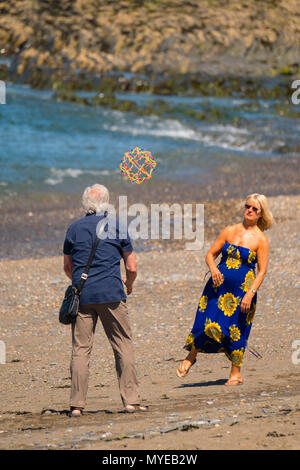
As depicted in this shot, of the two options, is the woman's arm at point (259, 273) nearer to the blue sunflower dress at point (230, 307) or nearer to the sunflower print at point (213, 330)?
the blue sunflower dress at point (230, 307)

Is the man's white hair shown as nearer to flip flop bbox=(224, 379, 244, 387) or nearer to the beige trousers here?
the beige trousers

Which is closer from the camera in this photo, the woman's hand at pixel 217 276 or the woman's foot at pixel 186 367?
the woman's hand at pixel 217 276

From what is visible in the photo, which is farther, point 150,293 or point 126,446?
point 150,293

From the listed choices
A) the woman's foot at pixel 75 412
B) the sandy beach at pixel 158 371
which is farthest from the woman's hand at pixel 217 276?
the woman's foot at pixel 75 412

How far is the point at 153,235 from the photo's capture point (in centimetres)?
1502

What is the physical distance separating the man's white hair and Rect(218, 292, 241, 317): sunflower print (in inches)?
57.2

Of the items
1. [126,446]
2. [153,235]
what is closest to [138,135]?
[153,235]

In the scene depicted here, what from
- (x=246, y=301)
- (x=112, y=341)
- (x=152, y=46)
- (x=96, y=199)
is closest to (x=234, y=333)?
(x=246, y=301)

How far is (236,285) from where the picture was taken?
709 centimetres

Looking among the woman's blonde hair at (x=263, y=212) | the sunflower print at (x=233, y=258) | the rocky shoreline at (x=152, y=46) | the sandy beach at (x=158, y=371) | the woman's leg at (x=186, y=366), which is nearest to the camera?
the sandy beach at (x=158, y=371)

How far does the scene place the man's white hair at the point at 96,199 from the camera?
6312 millimetres

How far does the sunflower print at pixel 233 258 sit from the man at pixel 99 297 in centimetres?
108
